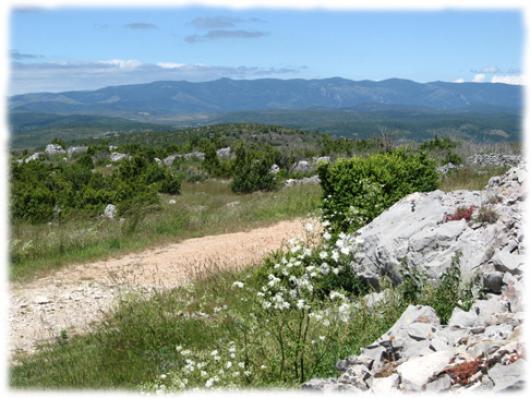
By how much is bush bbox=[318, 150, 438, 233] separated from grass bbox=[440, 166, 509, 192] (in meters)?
3.08

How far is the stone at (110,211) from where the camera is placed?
21612 millimetres

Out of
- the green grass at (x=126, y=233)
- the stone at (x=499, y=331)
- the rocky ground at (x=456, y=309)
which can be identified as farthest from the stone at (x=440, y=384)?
the green grass at (x=126, y=233)

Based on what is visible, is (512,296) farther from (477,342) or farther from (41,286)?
(41,286)

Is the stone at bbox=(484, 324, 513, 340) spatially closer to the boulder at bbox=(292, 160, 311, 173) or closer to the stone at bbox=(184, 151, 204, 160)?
the boulder at bbox=(292, 160, 311, 173)

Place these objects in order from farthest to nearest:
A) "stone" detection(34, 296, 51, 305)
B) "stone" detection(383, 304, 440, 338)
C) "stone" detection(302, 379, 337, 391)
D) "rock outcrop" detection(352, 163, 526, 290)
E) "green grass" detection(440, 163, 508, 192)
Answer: "green grass" detection(440, 163, 508, 192), "stone" detection(34, 296, 51, 305), "rock outcrop" detection(352, 163, 526, 290), "stone" detection(383, 304, 440, 338), "stone" detection(302, 379, 337, 391)

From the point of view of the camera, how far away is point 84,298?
1024 centimetres

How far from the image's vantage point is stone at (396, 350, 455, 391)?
13.6 feet

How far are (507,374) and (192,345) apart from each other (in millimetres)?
3643

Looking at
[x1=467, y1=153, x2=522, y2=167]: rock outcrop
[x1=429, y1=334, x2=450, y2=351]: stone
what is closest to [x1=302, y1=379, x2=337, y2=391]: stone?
[x1=429, y1=334, x2=450, y2=351]: stone

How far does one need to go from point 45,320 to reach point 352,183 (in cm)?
520

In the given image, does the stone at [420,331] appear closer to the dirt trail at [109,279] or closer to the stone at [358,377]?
the stone at [358,377]

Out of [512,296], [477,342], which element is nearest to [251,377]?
[477,342]

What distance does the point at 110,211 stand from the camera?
73.1 ft

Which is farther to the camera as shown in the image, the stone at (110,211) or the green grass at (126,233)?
the stone at (110,211)
